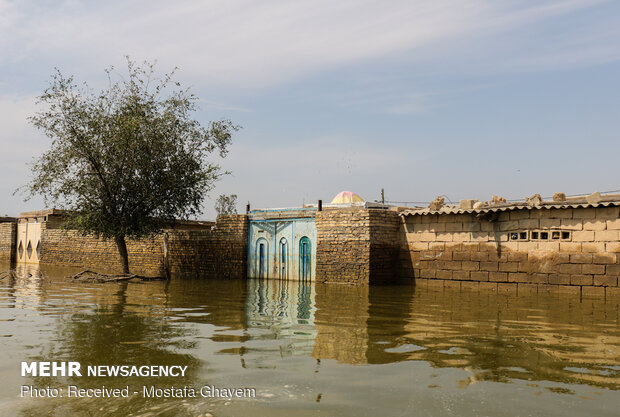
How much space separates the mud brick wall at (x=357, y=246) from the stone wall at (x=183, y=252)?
12.5ft

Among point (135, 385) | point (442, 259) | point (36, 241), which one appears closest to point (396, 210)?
point (442, 259)

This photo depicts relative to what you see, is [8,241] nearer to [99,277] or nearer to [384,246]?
[99,277]

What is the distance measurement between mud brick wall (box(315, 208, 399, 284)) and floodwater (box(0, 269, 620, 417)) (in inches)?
206

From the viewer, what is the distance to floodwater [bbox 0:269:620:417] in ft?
12.9

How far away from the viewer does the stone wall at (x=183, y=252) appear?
19359mm

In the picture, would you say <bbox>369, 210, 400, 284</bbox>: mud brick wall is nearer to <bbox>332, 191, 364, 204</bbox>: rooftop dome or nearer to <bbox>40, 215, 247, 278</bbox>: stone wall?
<bbox>40, 215, 247, 278</bbox>: stone wall

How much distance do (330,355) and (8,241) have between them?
32.5 m

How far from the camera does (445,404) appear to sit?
395 centimetres

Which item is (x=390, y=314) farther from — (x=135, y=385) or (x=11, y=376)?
(x=11, y=376)

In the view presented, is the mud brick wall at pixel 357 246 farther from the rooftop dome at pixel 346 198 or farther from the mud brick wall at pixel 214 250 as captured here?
the rooftop dome at pixel 346 198

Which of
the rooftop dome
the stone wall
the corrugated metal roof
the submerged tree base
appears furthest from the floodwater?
the rooftop dome

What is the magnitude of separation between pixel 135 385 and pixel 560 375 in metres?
3.87

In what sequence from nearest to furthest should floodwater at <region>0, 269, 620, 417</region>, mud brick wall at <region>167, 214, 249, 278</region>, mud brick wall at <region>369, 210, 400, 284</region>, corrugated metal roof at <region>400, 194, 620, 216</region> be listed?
1. floodwater at <region>0, 269, 620, 417</region>
2. corrugated metal roof at <region>400, 194, 620, 216</region>
3. mud brick wall at <region>369, 210, 400, 284</region>
4. mud brick wall at <region>167, 214, 249, 278</region>

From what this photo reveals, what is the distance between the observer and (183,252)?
21.0 m
